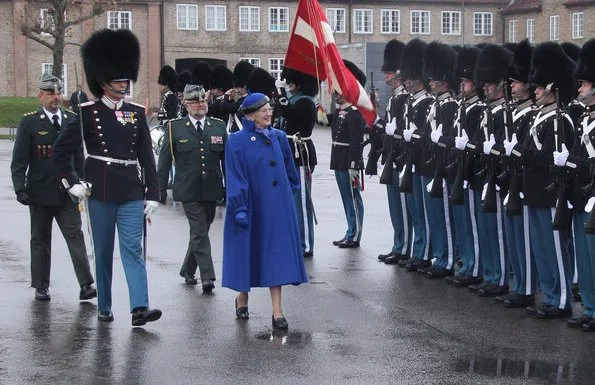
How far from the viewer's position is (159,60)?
70.6 m

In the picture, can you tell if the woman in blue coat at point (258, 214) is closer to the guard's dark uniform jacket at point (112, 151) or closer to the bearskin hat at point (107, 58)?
the guard's dark uniform jacket at point (112, 151)

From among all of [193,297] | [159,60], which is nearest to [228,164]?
[193,297]

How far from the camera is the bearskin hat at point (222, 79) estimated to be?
1883cm

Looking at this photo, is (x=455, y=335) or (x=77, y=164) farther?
(x=77, y=164)

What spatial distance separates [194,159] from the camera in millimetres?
12445

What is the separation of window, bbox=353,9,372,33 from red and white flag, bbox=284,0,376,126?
6286cm

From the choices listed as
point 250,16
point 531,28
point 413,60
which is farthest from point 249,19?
point 413,60

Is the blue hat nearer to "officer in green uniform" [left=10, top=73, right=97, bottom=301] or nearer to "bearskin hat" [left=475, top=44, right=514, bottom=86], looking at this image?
"officer in green uniform" [left=10, top=73, right=97, bottom=301]

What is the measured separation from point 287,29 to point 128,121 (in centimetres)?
6450

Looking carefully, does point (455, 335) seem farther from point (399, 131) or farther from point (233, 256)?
point (399, 131)

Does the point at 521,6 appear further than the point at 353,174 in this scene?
Yes

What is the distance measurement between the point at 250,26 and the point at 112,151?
64.1 m

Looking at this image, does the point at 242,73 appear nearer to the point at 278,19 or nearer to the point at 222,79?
the point at 222,79

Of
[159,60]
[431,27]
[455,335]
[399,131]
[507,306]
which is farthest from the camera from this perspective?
[431,27]
